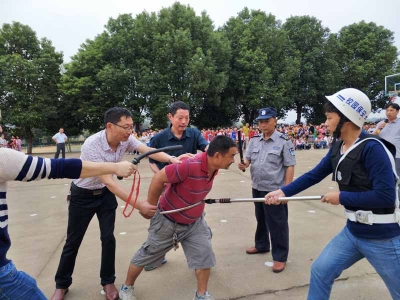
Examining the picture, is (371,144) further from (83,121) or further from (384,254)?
(83,121)

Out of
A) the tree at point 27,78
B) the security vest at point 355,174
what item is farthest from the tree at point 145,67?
the security vest at point 355,174

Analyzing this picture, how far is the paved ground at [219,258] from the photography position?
2914 millimetres

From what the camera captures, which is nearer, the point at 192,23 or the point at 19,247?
the point at 19,247

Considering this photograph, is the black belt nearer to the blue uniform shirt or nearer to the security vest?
the blue uniform shirt

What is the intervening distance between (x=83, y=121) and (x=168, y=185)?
24.0 meters

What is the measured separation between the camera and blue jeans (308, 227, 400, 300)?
72.1 inches

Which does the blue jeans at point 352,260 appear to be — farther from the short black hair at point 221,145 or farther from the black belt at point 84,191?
the black belt at point 84,191

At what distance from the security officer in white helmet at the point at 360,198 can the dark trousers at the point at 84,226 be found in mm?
1804

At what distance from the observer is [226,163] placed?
242 cm

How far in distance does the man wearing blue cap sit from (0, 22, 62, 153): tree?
21293 mm

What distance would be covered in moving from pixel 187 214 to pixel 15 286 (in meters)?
1.34

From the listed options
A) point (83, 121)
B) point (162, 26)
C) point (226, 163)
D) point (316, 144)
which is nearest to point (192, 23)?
point (162, 26)

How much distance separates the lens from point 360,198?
182 cm

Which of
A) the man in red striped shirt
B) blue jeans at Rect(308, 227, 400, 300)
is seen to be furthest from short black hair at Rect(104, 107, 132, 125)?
blue jeans at Rect(308, 227, 400, 300)
